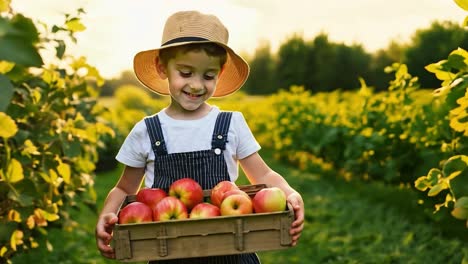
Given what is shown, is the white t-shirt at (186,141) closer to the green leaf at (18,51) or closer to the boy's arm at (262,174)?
the boy's arm at (262,174)

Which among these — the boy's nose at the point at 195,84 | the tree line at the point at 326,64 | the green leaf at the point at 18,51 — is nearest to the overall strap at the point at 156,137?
the boy's nose at the point at 195,84

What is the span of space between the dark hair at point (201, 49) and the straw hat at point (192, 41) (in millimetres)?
21

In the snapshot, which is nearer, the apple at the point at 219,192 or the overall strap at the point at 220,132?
the apple at the point at 219,192

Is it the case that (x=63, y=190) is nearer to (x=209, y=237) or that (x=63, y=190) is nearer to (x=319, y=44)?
(x=209, y=237)

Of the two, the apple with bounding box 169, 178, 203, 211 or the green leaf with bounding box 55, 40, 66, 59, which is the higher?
the green leaf with bounding box 55, 40, 66, 59

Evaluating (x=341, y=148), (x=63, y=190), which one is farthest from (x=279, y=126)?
(x=63, y=190)

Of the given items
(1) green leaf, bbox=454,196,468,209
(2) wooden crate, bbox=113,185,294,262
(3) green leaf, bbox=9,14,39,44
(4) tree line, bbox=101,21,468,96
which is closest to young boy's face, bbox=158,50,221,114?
(2) wooden crate, bbox=113,185,294,262

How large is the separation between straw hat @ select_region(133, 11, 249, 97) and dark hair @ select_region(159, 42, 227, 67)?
2 centimetres

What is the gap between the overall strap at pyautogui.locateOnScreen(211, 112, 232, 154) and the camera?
2.79 meters

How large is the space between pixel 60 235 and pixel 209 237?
417 centimetres

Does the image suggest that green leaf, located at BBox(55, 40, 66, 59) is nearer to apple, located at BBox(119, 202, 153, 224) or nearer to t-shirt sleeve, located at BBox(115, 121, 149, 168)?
t-shirt sleeve, located at BBox(115, 121, 149, 168)

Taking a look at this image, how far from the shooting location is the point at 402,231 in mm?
5781

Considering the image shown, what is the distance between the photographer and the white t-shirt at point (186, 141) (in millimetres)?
2793

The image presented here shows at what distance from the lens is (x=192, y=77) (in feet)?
8.58
